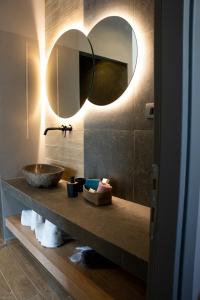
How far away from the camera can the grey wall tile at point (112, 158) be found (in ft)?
5.21

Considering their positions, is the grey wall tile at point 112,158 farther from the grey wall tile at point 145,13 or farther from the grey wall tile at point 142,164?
the grey wall tile at point 145,13

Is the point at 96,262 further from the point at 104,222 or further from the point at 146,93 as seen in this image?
the point at 146,93

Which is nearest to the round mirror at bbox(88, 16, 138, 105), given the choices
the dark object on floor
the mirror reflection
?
the mirror reflection

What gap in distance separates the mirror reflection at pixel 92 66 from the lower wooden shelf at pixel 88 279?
3.80 feet

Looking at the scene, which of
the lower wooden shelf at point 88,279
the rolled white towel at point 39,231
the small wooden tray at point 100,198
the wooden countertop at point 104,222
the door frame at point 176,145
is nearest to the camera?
the door frame at point 176,145

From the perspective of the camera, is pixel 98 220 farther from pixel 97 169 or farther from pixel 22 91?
pixel 22 91

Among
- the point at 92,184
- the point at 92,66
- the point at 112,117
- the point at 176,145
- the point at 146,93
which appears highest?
the point at 92,66

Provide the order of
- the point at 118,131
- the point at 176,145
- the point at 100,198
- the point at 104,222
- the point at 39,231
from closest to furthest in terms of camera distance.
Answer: the point at 176,145 < the point at 104,222 < the point at 100,198 < the point at 118,131 < the point at 39,231

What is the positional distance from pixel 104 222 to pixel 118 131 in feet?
2.18

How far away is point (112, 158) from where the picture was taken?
1.70 m

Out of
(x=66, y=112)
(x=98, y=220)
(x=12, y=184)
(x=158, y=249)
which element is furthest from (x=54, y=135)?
(x=158, y=249)

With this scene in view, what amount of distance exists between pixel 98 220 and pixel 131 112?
0.74 m

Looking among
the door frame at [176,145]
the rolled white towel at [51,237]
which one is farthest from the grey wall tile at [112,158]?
the door frame at [176,145]

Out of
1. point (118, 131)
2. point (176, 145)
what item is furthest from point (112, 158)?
point (176, 145)
